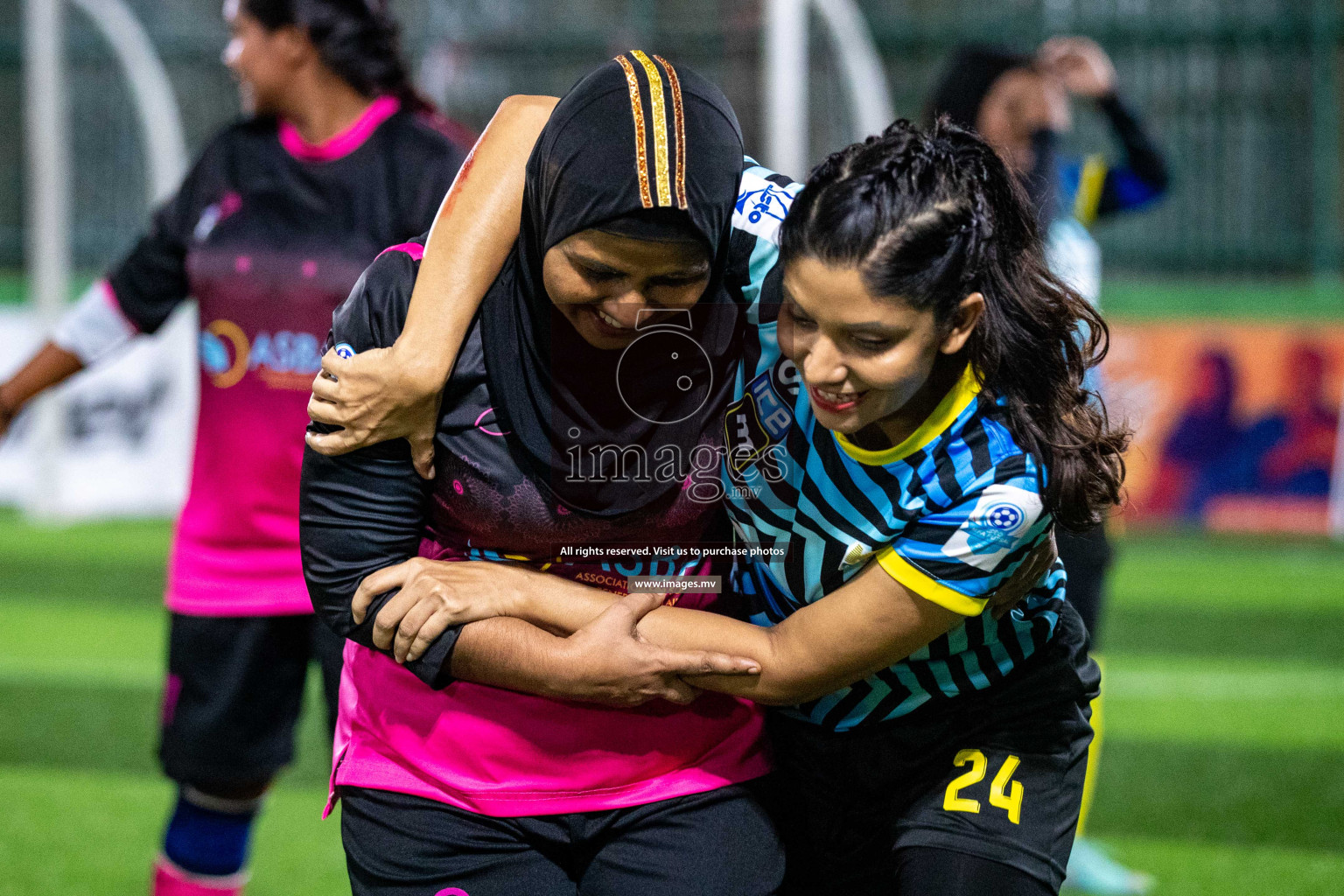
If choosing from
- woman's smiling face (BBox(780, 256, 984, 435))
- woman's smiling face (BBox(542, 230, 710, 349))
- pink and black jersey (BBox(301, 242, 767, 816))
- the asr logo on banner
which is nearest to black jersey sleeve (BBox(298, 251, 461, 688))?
pink and black jersey (BBox(301, 242, 767, 816))

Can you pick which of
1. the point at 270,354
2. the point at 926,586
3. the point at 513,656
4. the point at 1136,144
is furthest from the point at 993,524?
the point at 1136,144

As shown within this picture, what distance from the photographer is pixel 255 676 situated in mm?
3309

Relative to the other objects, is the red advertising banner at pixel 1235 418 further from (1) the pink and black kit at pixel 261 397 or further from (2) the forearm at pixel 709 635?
(2) the forearm at pixel 709 635

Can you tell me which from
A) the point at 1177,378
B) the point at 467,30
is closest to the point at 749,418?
the point at 1177,378

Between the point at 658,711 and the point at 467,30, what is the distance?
10926mm

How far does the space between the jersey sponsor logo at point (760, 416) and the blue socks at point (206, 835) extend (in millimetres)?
1841

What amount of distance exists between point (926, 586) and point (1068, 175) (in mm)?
2642

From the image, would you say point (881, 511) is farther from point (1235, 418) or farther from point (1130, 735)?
point (1235, 418)

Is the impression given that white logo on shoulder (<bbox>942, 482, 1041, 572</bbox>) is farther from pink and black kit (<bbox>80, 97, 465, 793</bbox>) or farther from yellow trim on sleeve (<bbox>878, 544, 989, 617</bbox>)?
pink and black kit (<bbox>80, 97, 465, 793</bbox>)

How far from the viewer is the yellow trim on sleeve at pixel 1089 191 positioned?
430cm

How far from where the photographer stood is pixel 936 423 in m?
1.98

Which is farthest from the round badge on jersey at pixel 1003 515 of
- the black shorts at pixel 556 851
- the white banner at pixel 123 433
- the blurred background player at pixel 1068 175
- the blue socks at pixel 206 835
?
the white banner at pixel 123 433

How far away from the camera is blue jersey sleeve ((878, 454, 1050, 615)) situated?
191 cm

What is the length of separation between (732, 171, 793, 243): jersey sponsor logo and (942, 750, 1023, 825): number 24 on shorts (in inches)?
33.1
